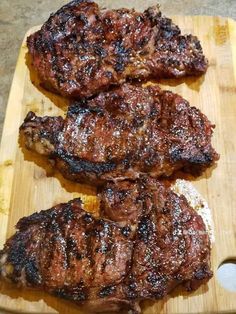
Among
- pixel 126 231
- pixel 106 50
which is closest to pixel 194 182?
pixel 126 231

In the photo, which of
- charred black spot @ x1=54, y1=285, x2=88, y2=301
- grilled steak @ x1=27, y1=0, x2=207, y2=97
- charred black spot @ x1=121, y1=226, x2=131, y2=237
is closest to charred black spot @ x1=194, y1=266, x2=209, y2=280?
charred black spot @ x1=121, y1=226, x2=131, y2=237

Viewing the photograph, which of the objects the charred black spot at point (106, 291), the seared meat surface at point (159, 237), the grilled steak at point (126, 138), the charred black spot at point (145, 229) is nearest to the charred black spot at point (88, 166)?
the grilled steak at point (126, 138)

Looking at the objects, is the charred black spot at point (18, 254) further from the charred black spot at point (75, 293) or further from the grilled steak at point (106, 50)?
the grilled steak at point (106, 50)

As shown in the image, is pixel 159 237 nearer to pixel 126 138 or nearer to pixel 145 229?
pixel 145 229

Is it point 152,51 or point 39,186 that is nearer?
point 39,186

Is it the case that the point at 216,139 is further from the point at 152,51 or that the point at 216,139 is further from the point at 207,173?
the point at 152,51

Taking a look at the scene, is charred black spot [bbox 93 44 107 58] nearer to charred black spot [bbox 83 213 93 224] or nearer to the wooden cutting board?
the wooden cutting board

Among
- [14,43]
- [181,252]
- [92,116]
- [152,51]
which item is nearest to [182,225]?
[181,252]
